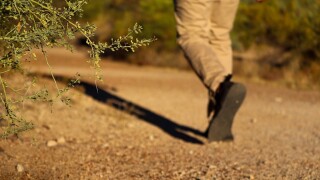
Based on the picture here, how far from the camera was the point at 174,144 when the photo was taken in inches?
245

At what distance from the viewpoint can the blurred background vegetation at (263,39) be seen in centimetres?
1266

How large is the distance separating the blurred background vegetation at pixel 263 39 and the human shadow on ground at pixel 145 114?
4227mm

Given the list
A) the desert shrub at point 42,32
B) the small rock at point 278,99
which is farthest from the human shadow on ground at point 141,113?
the desert shrub at point 42,32

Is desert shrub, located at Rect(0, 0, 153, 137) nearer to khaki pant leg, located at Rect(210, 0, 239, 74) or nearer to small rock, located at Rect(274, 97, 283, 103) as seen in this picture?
khaki pant leg, located at Rect(210, 0, 239, 74)

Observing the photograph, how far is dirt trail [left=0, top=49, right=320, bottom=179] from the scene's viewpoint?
488 cm

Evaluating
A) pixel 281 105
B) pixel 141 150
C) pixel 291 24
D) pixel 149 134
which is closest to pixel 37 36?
pixel 141 150

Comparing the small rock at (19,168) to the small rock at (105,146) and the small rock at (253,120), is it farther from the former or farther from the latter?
the small rock at (253,120)

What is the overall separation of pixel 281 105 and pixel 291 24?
4392 mm

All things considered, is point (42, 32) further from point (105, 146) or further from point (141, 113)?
point (141, 113)

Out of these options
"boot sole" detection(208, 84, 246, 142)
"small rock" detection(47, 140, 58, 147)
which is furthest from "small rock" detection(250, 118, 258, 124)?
"small rock" detection(47, 140, 58, 147)

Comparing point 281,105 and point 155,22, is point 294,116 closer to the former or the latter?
point 281,105

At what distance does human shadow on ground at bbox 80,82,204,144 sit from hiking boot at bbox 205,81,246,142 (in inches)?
16.7

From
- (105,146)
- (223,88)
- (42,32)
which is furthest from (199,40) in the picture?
(42,32)

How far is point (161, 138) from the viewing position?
6574 millimetres
